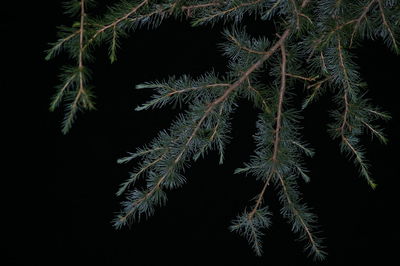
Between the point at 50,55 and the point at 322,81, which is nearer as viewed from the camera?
the point at 50,55

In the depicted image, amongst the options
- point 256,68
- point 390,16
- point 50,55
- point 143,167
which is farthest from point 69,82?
point 390,16

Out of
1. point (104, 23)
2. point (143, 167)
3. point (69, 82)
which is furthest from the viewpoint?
point (143, 167)

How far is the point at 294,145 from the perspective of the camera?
100 cm

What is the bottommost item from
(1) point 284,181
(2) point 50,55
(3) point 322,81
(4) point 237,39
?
(1) point 284,181

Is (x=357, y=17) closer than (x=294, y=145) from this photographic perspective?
Yes

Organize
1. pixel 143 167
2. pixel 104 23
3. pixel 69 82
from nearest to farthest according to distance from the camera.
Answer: pixel 69 82, pixel 104 23, pixel 143 167

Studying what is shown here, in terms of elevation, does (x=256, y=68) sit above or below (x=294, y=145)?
above

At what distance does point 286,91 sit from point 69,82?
1.60ft

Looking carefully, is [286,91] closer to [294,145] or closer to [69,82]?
[294,145]

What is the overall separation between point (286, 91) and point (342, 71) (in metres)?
0.13

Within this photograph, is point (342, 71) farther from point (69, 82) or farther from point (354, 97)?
point (69, 82)

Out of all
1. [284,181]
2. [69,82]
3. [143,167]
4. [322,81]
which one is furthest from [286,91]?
[69,82]

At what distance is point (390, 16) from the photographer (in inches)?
34.4

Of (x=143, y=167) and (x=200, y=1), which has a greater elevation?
(x=200, y=1)
